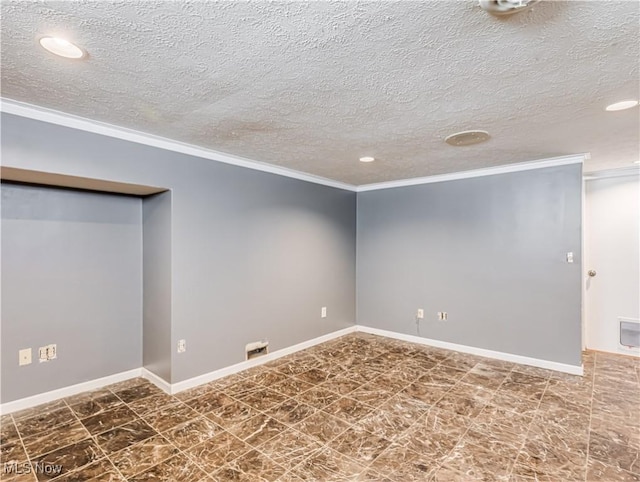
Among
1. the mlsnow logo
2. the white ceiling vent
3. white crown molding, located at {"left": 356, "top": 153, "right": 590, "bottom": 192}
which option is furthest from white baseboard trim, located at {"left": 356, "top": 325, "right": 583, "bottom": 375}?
the mlsnow logo

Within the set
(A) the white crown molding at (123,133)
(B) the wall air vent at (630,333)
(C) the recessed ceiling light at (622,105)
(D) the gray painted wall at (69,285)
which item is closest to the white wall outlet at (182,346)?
(D) the gray painted wall at (69,285)

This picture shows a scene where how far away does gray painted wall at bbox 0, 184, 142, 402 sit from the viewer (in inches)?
104

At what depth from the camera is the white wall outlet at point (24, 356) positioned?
104 inches

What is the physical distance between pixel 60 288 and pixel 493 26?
143 inches

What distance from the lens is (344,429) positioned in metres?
2.42

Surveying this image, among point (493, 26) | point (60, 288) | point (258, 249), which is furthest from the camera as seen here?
point (258, 249)

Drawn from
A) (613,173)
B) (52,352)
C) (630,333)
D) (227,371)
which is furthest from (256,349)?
(613,173)

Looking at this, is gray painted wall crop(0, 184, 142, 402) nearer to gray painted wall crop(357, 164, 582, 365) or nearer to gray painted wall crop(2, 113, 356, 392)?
gray painted wall crop(2, 113, 356, 392)

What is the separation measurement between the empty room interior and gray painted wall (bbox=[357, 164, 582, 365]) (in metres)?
0.03

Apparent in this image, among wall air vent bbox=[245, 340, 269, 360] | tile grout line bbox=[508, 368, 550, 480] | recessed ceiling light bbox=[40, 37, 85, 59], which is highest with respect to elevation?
recessed ceiling light bbox=[40, 37, 85, 59]

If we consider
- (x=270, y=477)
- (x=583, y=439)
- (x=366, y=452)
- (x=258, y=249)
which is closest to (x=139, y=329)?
(x=258, y=249)

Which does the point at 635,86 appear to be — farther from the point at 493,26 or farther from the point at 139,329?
the point at 139,329

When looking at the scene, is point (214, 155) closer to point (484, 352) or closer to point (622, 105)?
point (622, 105)

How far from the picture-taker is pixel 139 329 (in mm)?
3367
